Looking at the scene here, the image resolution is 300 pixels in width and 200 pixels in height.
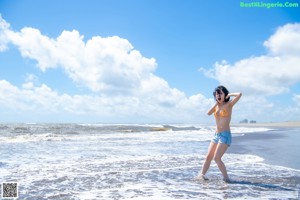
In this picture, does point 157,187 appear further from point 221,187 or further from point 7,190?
point 7,190

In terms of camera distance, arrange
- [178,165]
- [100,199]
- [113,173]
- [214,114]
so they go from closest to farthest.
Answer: [100,199]
[214,114]
[113,173]
[178,165]

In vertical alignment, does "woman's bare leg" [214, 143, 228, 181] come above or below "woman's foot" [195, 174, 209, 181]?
above

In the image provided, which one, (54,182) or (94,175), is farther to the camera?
(94,175)

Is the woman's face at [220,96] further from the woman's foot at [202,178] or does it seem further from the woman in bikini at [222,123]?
the woman's foot at [202,178]

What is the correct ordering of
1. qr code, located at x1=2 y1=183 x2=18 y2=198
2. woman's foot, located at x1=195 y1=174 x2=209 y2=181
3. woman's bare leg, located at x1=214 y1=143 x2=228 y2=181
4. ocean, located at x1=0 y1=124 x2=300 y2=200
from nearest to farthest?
qr code, located at x1=2 y1=183 x2=18 y2=198 < ocean, located at x1=0 y1=124 x2=300 y2=200 < woman's bare leg, located at x1=214 y1=143 x2=228 y2=181 < woman's foot, located at x1=195 y1=174 x2=209 y2=181

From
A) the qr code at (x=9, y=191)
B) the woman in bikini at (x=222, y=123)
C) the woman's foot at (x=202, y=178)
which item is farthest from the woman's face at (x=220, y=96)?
the qr code at (x=9, y=191)

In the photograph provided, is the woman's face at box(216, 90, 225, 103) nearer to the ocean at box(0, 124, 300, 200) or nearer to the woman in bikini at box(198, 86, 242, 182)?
the woman in bikini at box(198, 86, 242, 182)

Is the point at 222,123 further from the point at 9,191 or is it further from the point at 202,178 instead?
the point at 9,191

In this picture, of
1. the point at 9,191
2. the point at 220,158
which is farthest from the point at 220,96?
the point at 9,191

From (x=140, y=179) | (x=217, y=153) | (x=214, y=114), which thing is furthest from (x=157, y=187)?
(x=214, y=114)

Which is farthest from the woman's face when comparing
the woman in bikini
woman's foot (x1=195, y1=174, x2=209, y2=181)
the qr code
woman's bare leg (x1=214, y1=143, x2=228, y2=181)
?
the qr code

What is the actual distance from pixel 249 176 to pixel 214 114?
1719mm

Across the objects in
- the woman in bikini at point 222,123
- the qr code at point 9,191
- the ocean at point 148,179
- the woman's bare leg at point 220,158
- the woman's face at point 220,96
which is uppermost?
the woman's face at point 220,96

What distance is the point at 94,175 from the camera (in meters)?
7.84
